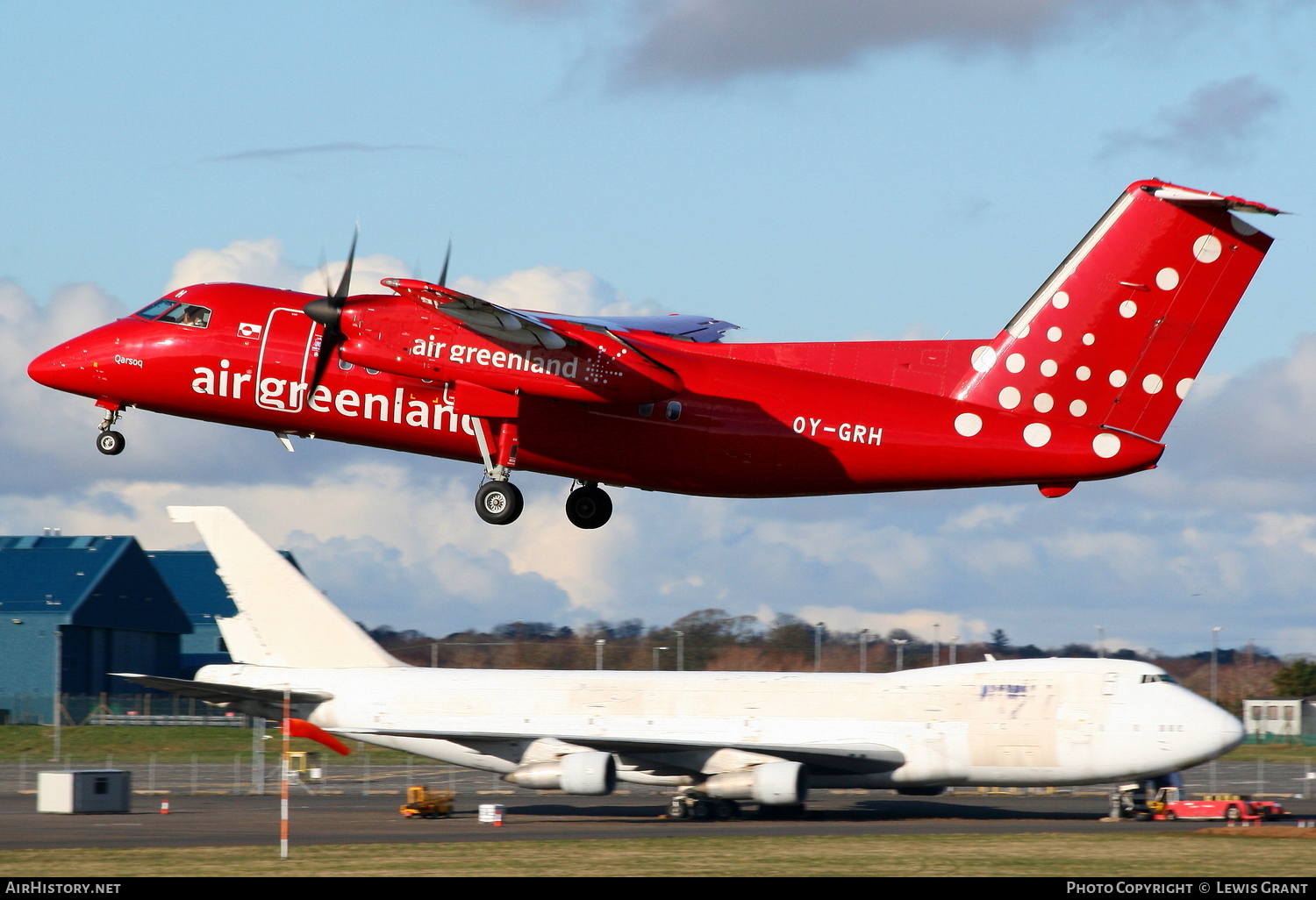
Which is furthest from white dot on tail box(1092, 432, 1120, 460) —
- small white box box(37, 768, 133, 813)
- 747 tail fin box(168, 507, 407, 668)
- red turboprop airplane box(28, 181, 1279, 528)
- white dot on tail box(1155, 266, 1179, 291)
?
small white box box(37, 768, 133, 813)

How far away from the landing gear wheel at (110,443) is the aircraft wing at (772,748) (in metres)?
16.4

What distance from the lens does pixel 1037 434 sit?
2533cm

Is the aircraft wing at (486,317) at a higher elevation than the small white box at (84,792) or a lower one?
higher

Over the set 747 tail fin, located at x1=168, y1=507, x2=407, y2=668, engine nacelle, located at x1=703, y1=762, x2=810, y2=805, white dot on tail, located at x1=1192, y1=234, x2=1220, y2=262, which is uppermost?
white dot on tail, located at x1=1192, y1=234, x2=1220, y2=262

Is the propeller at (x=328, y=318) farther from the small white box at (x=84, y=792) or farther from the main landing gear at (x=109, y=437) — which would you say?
the small white box at (x=84, y=792)

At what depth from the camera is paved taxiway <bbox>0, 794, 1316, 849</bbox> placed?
38.6 meters

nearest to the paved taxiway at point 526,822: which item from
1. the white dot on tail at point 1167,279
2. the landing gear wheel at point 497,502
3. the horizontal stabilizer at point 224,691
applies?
the horizontal stabilizer at point 224,691

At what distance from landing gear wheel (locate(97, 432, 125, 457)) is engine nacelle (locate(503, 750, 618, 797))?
17.2 m

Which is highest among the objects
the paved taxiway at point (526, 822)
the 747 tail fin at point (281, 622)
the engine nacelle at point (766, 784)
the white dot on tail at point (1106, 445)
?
the white dot on tail at point (1106, 445)

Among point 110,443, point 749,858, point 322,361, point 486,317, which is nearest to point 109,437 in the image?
point 110,443

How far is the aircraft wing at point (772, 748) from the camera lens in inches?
1615

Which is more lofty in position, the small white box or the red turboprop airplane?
the red turboprop airplane

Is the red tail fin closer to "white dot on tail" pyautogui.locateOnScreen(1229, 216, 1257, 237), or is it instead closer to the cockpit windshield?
"white dot on tail" pyautogui.locateOnScreen(1229, 216, 1257, 237)
